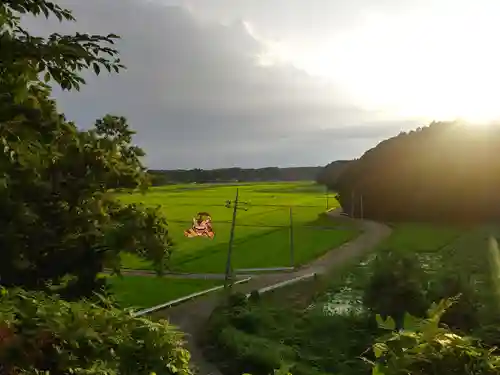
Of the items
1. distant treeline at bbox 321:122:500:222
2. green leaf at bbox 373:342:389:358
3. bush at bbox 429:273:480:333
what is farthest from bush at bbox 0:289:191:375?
distant treeline at bbox 321:122:500:222

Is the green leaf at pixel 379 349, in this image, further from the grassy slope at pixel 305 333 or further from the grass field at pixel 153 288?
the grass field at pixel 153 288

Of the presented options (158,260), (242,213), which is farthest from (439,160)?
(158,260)

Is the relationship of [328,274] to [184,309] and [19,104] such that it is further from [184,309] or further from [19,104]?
[19,104]

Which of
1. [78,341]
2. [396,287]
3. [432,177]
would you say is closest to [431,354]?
[78,341]

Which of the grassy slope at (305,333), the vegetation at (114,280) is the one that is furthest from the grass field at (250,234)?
the vegetation at (114,280)

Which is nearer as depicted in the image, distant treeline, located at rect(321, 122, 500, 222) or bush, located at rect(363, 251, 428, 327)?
bush, located at rect(363, 251, 428, 327)

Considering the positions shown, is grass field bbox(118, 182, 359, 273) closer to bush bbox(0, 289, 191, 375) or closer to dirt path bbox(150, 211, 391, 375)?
dirt path bbox(150, 211, 391, 375)
